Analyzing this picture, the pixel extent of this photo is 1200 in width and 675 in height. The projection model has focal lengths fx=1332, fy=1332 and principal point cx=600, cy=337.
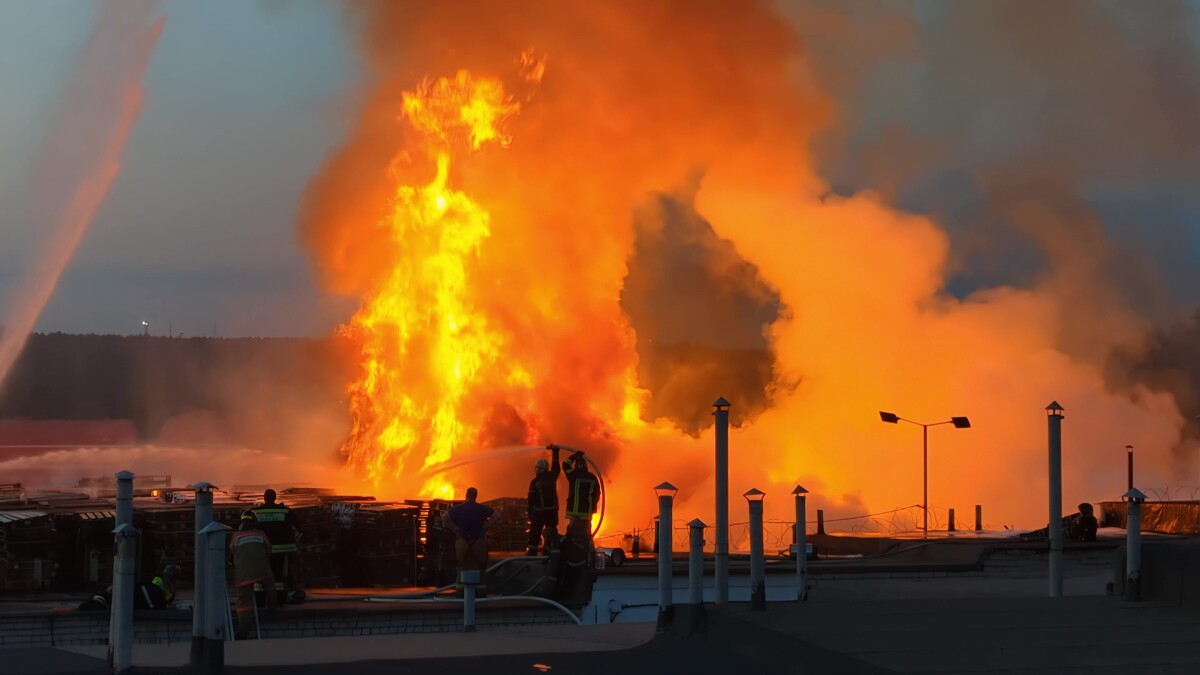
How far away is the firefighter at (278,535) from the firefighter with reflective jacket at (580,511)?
3.51 m

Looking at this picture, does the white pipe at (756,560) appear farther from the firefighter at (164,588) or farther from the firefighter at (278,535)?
the firefighter at (164,588)

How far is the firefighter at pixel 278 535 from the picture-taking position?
50.4ft

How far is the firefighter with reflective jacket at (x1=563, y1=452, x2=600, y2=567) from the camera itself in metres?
17.0

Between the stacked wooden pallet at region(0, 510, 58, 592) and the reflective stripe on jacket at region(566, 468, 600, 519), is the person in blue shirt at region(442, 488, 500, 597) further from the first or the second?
the stacked wooden pallet at region(0, 510, 58, 592)

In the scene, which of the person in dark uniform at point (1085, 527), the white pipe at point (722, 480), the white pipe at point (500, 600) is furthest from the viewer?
the person in dark uniform at point (1085, 527)

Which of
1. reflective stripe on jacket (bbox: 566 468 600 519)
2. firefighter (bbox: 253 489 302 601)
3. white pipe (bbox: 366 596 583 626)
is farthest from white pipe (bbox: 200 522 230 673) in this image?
reflective stripe on jacket (bbox: 566 468 600 519)

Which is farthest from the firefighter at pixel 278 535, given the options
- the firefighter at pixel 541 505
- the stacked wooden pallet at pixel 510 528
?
the stacked wooden pallet at pixel 510 528

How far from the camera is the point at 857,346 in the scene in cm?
4659

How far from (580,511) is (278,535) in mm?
4148

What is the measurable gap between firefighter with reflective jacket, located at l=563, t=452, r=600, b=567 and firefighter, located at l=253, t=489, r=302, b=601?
351 centimetres

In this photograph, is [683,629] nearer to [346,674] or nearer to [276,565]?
[346,674]

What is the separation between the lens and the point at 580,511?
1773 centimetres

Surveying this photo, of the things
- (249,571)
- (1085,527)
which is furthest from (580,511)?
(1085,527)

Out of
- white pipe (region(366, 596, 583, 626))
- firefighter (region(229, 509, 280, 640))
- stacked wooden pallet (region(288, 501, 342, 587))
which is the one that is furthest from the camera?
stacked wooden pallet (region(288, 501, 342, 587))
